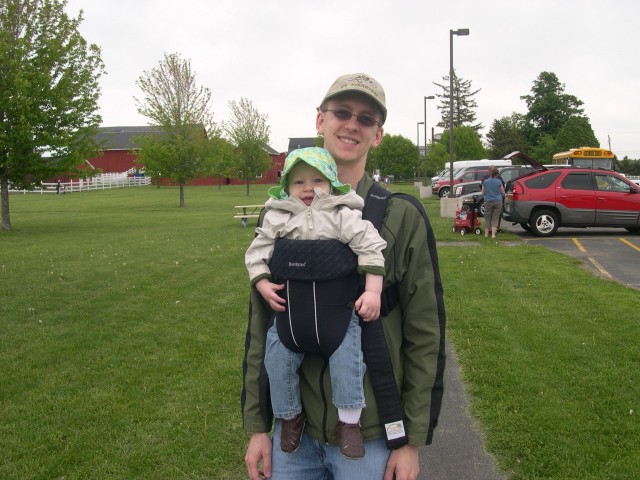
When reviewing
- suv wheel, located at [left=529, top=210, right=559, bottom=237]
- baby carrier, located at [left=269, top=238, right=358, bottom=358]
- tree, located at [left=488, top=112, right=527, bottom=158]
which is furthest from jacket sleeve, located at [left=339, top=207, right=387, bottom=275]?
tree, located at [left=488, top=112, right=527, bottom=158]

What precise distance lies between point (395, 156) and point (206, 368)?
→ 68988 mm

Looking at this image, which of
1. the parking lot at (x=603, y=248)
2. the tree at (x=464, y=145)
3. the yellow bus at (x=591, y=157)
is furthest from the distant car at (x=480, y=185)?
the tree at (x=464, y=145)

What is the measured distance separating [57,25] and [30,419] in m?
20.0

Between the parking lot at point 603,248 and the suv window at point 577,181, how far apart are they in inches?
53.4

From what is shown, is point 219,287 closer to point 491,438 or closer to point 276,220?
point 491,438

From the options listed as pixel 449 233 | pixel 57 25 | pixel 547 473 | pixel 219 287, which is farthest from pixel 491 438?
pixel 57 25

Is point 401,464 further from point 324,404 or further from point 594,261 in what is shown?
point 594,261

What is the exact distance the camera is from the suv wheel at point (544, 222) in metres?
16.7

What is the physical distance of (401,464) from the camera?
1961 mm

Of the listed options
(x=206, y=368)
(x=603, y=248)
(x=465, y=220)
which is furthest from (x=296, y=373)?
(x=465, y=220)

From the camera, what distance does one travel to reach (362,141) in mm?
2199

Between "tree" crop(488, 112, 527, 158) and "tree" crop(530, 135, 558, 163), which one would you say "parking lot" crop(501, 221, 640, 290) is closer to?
"tree" crop(530, 135, 558, 163)

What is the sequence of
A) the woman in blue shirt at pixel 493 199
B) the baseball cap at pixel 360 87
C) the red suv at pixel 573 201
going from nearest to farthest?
the baseball cap at pixel 360 87 < the woman in blue shirt at pixel 493 199 < the red suv at pixel 573 201

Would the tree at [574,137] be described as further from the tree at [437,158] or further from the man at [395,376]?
the man at [395,376]
